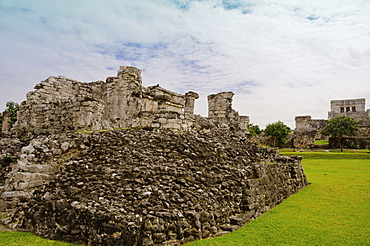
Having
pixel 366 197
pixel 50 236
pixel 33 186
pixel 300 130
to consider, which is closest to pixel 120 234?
pixel 50 236

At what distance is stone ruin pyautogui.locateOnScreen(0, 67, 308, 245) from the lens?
13.9 feet

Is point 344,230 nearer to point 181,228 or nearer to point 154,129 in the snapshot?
point 181,228

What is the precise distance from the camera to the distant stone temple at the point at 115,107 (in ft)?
27.3

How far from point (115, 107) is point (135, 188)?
23.7ft

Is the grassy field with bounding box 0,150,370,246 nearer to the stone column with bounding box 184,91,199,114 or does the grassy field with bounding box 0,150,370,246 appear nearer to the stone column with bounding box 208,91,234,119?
the stone column with bounding box 208,91,234,119

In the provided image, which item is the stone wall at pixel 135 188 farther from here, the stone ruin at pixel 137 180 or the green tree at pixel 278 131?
the green tree at pixel 278 131

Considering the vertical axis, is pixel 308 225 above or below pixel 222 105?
below

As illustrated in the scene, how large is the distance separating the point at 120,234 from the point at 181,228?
3.45 feet

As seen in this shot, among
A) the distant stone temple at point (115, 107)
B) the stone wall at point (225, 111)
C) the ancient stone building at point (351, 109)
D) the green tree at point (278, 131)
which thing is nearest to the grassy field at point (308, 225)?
the distant stone temple at point (115, 107)

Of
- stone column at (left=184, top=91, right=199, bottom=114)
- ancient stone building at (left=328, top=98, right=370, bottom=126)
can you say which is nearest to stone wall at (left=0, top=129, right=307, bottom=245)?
stone column at (left=184, top=91, right=199, bottom=114)

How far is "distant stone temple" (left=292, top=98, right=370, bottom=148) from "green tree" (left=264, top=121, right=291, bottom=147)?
4.36 metres

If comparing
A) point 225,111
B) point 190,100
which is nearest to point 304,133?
point 225,111

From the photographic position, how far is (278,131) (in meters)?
28.8

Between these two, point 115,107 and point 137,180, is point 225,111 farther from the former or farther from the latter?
point 137,180
